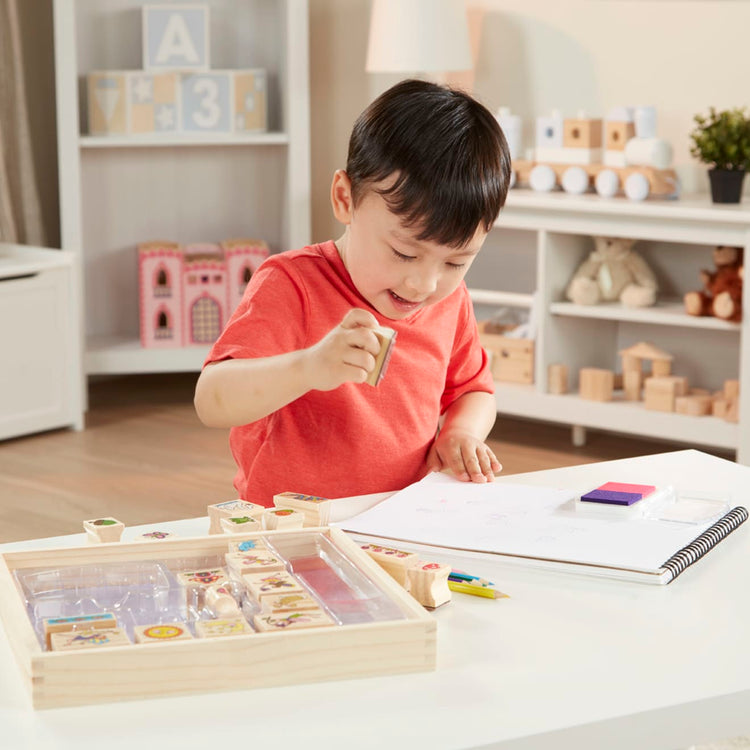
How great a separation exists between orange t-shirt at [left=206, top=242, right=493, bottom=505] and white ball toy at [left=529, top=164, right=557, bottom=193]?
2023 millimetres

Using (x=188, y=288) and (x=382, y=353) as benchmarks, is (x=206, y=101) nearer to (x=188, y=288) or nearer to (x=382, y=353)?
(x=188, y=288)

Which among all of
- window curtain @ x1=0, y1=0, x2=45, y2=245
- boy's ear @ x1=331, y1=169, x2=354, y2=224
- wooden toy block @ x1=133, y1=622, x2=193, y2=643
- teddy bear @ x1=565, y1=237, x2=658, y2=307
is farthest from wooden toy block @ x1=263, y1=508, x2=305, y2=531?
window curtain @ x1=0, y1=0, x2=45, y2=245

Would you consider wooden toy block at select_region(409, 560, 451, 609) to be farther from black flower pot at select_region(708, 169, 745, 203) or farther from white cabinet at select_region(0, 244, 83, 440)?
white cabinet at select_region(0, 244, 83, 440)

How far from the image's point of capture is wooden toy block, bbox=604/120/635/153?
329cm

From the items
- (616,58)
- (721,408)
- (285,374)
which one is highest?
(616,58)

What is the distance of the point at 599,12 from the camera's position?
11.4ft

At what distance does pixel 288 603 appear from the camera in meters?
0.83

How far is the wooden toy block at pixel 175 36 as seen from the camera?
372 cm

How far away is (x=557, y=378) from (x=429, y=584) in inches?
97.6

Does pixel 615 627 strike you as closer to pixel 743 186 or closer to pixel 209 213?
pixel 743 186

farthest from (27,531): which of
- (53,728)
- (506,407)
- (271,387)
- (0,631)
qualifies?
(53,728)

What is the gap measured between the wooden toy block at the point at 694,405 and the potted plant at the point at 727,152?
1.65 ft

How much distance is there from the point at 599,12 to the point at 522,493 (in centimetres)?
259

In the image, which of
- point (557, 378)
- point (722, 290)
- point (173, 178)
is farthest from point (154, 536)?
point (173, 178)
